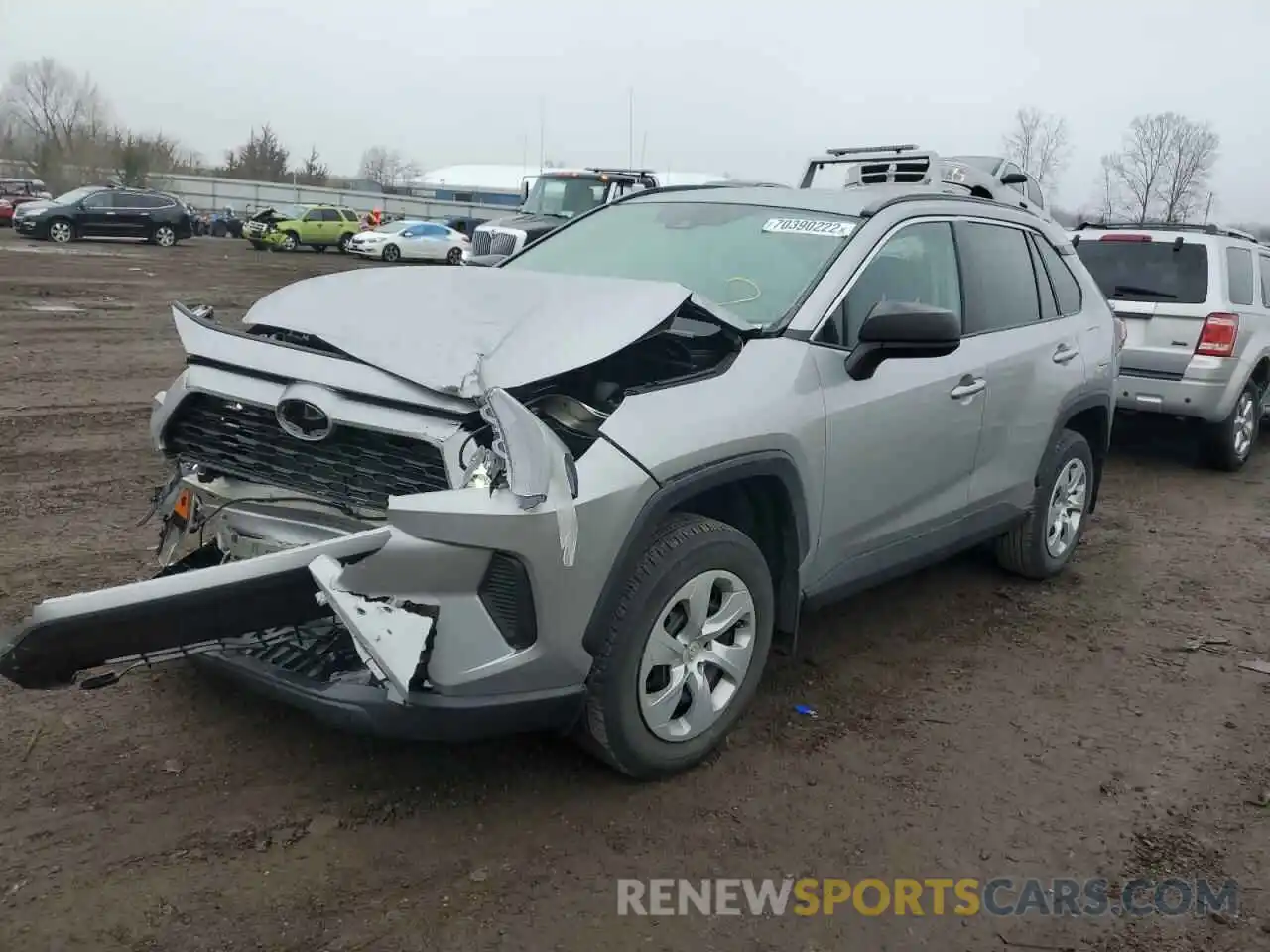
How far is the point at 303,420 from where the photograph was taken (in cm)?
307

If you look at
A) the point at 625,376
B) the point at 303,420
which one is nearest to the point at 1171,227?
the point at 625,376

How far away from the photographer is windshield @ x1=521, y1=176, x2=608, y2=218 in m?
19.2

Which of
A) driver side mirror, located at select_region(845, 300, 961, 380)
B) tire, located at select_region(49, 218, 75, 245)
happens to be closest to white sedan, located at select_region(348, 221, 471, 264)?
tire, located at select_region(49, 218, 75, 245)

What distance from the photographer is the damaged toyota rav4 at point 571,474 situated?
261 centimetres

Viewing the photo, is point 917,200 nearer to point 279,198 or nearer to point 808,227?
point 808,227

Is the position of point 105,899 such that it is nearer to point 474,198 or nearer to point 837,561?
point 837,561

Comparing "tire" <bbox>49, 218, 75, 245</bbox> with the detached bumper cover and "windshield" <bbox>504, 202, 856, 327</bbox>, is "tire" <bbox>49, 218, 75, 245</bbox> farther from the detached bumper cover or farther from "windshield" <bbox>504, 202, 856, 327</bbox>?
the detached bumper cover

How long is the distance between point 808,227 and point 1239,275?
585cm

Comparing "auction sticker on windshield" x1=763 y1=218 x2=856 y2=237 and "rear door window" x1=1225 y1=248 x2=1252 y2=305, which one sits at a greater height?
"auction sticker on windshield" x1=763 y1=218 x2=856 y2=237

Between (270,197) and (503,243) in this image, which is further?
(270,197)

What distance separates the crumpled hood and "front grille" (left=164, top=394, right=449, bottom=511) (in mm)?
220

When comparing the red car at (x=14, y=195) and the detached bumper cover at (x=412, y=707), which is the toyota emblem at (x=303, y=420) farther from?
the red car at (x=14, y=195)

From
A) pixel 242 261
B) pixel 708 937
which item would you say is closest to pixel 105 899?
pixel 708 937

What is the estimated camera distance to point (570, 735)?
3145 mm
